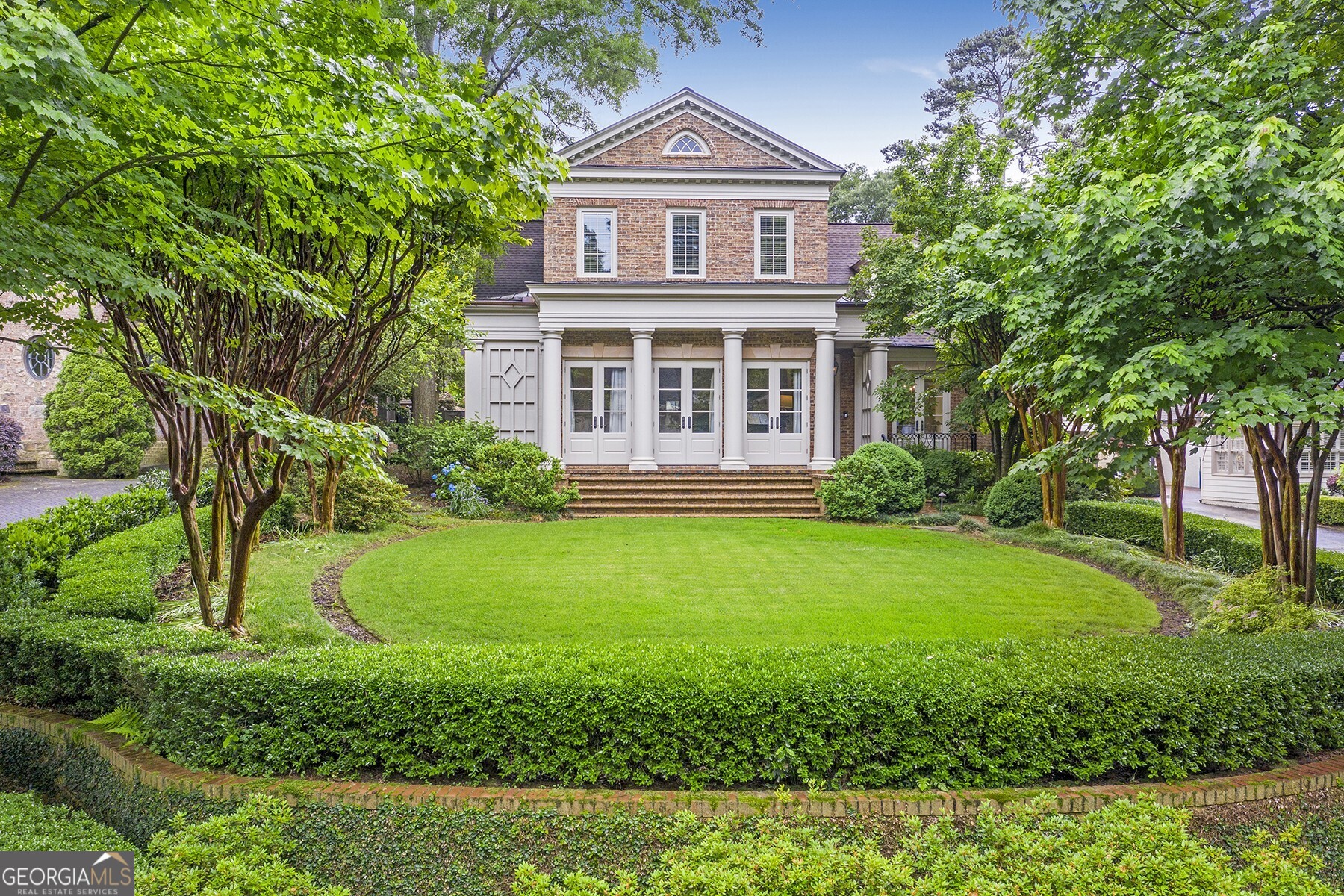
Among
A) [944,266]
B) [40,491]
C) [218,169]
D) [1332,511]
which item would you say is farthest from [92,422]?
[1332,511]

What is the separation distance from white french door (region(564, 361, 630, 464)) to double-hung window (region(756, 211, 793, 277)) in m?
4.14

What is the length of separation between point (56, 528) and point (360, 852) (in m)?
5.42

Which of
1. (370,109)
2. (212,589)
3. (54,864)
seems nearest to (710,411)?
(212,589)

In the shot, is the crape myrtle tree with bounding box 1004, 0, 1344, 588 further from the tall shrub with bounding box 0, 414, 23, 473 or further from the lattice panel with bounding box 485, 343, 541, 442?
the tall shrub with bounding box 0, 414, 23, 473

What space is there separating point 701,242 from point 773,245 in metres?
1.75

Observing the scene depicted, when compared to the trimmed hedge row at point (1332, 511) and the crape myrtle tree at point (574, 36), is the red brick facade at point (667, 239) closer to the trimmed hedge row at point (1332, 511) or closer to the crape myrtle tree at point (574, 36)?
the crape myrtle tree at point (574, 36)

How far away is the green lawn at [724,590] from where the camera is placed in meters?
6.11

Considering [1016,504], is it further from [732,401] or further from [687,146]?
[687,146]

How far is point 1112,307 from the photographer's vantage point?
5.02 meters

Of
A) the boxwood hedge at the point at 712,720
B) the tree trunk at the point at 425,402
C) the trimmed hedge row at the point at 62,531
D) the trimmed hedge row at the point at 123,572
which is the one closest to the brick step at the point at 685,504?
the tree trunk at the point at 425,402

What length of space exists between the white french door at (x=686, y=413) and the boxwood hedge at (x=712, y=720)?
1264cm

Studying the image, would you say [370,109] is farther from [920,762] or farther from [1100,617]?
[1100,617]

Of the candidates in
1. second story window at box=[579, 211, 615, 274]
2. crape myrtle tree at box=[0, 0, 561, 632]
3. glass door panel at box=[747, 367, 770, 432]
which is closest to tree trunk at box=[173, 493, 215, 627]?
crape myrtle tree at box=[0, 0, 561, 632]

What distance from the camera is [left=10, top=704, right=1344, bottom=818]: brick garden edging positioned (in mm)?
3342
